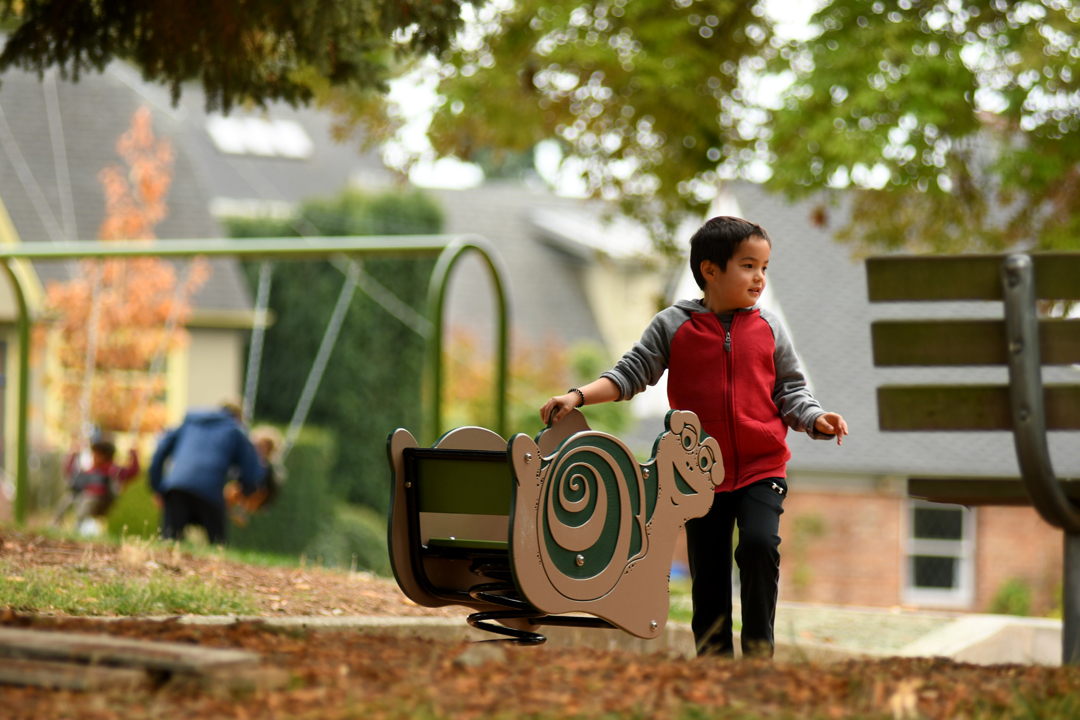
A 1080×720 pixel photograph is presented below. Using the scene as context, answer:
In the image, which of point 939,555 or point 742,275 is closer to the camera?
point 742,275

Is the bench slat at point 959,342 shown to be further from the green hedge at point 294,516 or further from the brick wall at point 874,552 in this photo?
the brick wall at point 874,552

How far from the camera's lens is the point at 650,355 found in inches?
162

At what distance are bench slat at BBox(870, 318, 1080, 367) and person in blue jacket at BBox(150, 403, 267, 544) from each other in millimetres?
6388

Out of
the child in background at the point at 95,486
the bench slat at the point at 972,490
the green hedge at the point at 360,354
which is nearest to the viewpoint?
the bench slat at the point at 972,490

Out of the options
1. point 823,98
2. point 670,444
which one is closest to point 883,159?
point 823,98

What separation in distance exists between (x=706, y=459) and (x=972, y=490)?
4.43 ft

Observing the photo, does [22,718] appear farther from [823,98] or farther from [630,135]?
[630,135]

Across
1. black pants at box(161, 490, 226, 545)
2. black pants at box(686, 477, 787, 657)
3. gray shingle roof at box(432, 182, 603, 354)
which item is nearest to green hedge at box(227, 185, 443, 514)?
gray shingle roof at box(432, 182, 603, 354)

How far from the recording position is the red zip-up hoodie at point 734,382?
4.00m

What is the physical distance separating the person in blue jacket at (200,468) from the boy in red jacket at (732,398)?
6417mm

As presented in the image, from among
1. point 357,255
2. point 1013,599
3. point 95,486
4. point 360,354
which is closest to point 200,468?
point 95,486

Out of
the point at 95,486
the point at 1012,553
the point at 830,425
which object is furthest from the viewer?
the point at 1012,553

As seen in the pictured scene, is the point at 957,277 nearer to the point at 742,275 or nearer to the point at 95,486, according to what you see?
the point at 742,275

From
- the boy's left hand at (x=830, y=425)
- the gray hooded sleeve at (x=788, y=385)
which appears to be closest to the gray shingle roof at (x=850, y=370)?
the gray hooded sleeve at (x=788, y=385)
